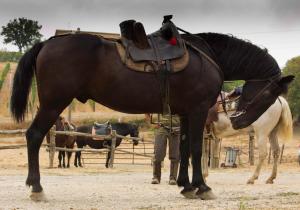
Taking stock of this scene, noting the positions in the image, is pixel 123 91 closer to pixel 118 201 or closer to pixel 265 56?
pixel 118 201

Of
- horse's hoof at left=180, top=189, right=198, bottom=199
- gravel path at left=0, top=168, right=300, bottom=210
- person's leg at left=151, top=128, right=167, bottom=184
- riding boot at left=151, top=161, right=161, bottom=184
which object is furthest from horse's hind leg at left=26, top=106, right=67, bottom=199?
riding boot at left=151, top=161, right=161, bottom=184

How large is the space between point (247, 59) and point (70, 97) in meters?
2.78

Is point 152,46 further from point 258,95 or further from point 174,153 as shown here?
point 174,153

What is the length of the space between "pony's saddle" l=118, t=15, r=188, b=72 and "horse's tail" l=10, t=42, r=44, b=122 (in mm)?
1246

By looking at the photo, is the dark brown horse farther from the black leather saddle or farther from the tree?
the tree

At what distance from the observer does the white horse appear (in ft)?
42.8

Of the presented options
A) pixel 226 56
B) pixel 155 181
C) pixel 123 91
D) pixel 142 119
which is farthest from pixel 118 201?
pixel 142 119

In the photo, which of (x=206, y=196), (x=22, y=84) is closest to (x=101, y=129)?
(x=22, y=84)

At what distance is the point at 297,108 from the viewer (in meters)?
47.9

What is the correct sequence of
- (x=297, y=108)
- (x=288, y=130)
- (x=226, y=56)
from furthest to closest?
(x=297, y=108)
(x=288, y=130)
(x=226, y=56)

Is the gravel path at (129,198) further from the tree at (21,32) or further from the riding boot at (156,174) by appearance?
the tree at (21,32)

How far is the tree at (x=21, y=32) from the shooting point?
83.9m

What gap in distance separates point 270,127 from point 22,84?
6.26 metres

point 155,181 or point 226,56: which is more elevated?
point 226,56
